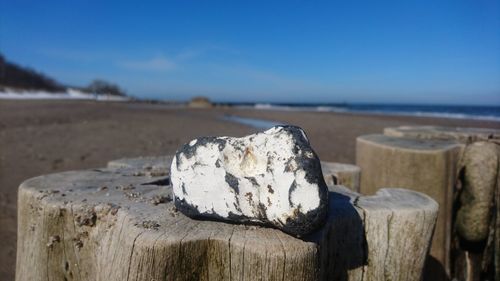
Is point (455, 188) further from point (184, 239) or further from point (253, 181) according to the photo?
point (184, 239)

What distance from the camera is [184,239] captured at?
148 cm

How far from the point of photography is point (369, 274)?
203 cm

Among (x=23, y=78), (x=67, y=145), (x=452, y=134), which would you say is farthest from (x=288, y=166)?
(x=23, y=78)

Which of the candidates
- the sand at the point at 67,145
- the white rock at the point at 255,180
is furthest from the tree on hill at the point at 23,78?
the white rock at the point at 255,180

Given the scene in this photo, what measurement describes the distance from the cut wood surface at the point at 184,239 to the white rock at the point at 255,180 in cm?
8

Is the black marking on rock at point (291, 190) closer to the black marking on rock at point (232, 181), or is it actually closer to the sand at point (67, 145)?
the black marking on rock at point (232, 181)

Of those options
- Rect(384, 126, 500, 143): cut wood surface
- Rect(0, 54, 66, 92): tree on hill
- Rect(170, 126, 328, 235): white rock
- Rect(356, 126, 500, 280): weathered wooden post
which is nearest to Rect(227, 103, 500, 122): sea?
Rect(384, 126, 500, 143): cut wood surface

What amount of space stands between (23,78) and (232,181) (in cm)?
4635

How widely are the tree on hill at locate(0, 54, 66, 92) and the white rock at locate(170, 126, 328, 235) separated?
41.5 meters

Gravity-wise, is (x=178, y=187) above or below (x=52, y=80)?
below

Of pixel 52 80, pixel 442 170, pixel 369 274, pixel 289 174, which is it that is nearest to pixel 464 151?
pixel 442 170

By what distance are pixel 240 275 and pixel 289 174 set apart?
45cm

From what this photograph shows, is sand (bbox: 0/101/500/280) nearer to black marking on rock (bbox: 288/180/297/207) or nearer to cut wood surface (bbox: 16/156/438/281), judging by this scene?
cut wood surface (bbox: 16/156/438/281)

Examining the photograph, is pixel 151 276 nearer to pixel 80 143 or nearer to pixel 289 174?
pixel 289 174
